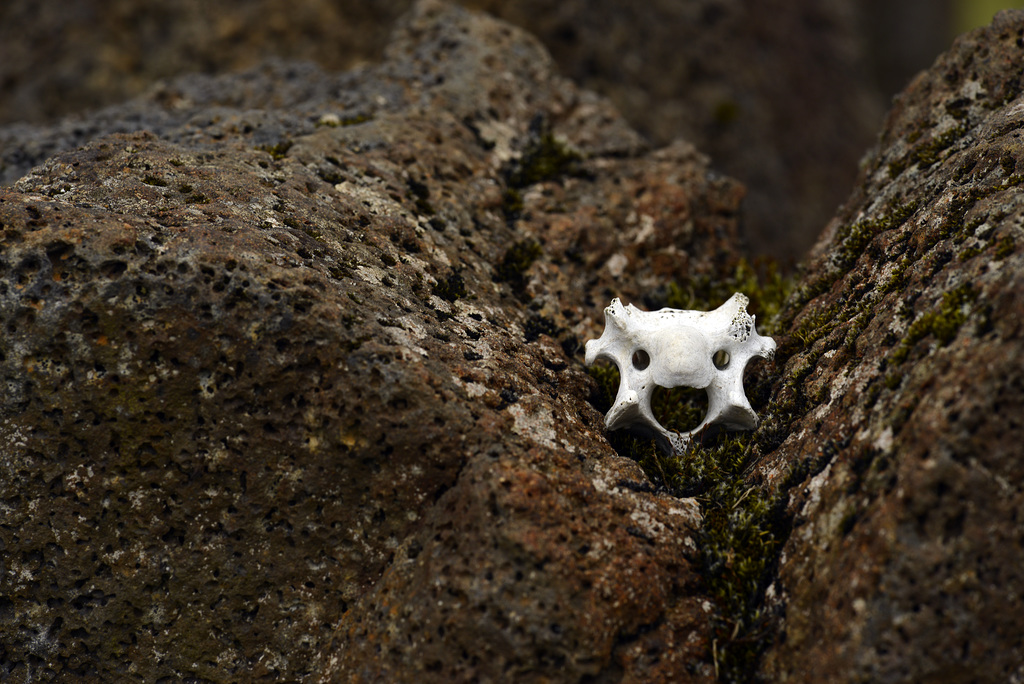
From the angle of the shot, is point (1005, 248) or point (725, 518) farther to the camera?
point (725, 518)

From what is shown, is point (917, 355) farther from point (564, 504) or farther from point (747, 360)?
point (564, 504)

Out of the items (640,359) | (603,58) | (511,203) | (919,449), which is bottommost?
(640,359)

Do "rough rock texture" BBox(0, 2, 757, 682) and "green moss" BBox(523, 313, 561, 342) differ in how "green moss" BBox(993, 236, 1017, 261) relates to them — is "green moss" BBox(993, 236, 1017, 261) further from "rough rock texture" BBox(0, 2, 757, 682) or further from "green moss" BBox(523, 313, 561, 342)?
"green moss" BBox(523, 313, 561, 342)

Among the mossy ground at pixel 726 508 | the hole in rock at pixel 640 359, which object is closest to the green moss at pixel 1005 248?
the mossy ground at pixel 726 508

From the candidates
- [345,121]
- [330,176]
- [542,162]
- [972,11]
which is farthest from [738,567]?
[972,11]

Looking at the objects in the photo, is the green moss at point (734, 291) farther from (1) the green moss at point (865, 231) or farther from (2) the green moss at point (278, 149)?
(2) the green moss at point (278, 149)

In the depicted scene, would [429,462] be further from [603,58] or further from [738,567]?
[603,58]
